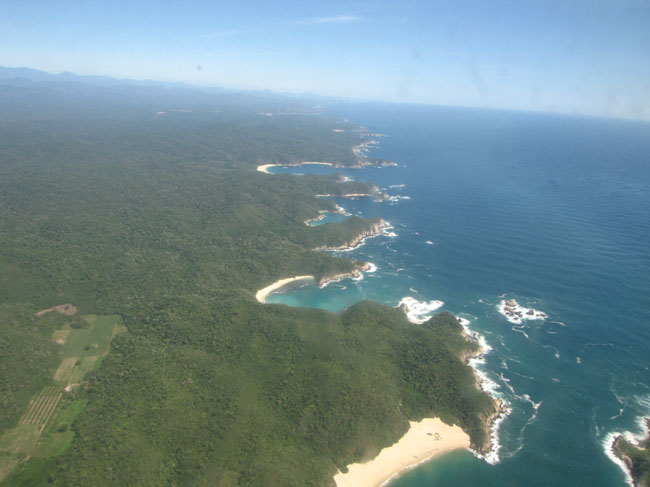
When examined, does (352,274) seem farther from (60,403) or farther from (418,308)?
(60,403)

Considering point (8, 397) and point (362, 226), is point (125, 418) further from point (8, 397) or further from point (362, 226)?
point (362, 226)

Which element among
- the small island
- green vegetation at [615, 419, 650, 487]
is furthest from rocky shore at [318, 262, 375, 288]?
green vegetation at [615, 419, 650, 487]

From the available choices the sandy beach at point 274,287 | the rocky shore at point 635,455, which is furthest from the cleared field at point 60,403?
the rocky shore at point 635,455

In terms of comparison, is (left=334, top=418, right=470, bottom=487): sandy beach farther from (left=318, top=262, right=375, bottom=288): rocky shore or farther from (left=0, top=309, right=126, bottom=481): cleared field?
(left=318, top=262, right=375, bottom=288): rocky shore

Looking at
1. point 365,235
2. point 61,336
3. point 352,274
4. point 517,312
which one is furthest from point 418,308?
point 61,336

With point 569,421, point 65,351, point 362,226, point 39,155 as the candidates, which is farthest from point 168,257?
point 39,155

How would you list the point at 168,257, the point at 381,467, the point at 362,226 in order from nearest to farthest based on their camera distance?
the point at 381,467 → the point at 168,257 → the point at 362,226
